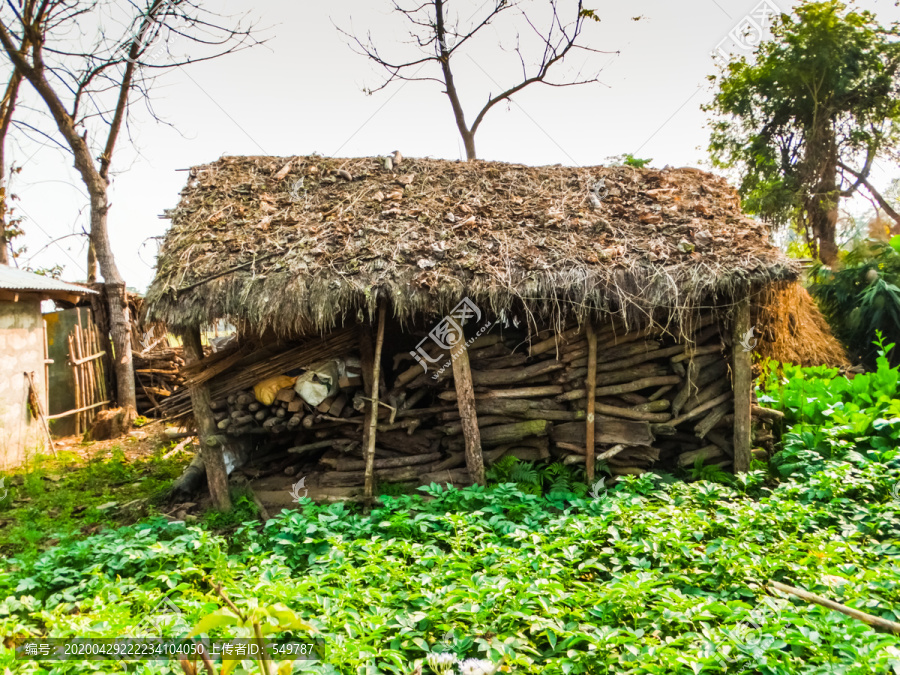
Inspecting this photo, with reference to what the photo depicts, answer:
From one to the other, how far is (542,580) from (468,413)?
275 centimetres

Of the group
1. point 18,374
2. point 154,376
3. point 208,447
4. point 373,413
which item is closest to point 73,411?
point 18,374

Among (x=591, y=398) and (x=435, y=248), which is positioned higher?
(x=435, y=248)

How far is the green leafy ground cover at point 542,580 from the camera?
8.94 ft

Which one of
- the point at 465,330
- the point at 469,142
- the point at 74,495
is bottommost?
the point at 74,495

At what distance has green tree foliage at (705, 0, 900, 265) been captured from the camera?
1742 centimetres

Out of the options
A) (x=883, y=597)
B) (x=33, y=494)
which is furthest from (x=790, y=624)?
(x=33, y=494)

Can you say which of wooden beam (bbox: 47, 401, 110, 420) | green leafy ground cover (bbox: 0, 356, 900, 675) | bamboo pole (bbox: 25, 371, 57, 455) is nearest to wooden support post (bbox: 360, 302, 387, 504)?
green leafy ground cover (bbox: 0, 356, 900, 675)

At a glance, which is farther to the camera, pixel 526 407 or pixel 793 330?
pixel 793 330

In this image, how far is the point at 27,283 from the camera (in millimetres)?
8047

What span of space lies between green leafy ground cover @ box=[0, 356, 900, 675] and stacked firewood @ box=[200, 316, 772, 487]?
2.85ft

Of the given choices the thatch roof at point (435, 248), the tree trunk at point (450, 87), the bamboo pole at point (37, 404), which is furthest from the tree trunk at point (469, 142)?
the bamboo pole at point (37, 404)

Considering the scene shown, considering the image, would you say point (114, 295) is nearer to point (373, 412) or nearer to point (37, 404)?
point (37, 404)

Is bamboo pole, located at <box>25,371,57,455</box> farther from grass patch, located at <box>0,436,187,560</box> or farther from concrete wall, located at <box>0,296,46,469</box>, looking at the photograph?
grass patch, located at <box>0,436,187,560</box>

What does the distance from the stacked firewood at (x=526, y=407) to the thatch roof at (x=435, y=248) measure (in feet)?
1.52
